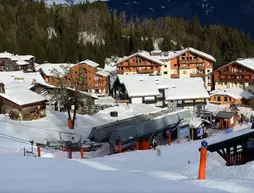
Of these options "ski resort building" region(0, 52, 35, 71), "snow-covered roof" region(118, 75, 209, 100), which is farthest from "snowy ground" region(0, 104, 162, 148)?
"ski resort building" region(0, 52, 35, 71)

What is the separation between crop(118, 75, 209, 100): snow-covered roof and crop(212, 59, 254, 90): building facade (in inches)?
452

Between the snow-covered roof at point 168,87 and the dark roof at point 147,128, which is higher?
the snow-covered roof at point 168,87

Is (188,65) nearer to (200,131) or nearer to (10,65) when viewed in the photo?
(10,65)

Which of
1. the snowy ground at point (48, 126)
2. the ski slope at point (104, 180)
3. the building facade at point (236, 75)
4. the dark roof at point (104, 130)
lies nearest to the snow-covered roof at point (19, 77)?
the snowy ground at point (48, 126)

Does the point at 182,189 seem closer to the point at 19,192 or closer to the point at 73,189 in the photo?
the point at 73,189

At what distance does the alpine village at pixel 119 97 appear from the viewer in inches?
455

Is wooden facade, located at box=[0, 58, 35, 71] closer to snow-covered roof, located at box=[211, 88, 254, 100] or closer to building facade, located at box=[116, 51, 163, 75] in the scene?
building facade, located at box=[116, 51, 163, 75]

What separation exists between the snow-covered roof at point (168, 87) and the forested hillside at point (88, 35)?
26.7 meters

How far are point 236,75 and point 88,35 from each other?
40194 mm

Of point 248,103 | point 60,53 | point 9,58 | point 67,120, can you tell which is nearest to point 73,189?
point 67,120

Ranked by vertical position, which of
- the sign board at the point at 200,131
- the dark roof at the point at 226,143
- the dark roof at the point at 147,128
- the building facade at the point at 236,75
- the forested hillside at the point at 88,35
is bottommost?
the sign board at the point at 200,131

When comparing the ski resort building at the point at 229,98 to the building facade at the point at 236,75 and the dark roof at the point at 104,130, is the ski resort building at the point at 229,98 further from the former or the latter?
the dark roof at the point at 104,130

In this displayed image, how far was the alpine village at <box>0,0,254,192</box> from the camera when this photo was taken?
1155 cm

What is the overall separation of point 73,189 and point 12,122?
818 inches
